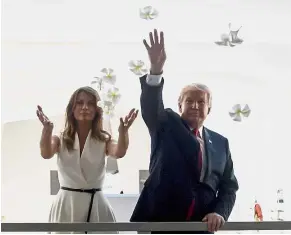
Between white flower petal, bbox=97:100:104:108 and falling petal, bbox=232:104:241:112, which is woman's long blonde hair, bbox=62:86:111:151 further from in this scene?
falling petal, bbox=232:104:241:112

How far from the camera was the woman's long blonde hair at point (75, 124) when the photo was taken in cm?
143

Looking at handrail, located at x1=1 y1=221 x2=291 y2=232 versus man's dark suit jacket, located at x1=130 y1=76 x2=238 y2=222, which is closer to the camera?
handrail, located at x1=1 y1=221 x2=291 y2=232

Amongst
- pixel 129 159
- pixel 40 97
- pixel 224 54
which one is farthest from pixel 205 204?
pixel 40 97

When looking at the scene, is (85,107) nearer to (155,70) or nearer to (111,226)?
(155,70)

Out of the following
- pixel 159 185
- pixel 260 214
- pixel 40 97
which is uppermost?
pixel 40 97

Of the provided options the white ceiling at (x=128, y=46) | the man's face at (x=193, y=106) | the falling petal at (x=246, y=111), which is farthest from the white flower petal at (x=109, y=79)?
the falling petal at (x=246, y=111)

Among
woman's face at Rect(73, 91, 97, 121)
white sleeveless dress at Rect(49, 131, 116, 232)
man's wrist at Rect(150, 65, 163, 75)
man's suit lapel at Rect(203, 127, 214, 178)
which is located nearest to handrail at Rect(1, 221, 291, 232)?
white sleeveless dress at Rect(49, 131, 116, 232)

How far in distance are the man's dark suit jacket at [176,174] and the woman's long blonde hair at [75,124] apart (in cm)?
14

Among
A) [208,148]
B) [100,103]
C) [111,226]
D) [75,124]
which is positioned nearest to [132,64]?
[100,103]

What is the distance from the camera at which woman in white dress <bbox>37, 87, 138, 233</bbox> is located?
139 cm

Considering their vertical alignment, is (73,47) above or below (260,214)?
above

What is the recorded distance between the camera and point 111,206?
143cm

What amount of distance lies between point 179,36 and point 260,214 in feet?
2.19

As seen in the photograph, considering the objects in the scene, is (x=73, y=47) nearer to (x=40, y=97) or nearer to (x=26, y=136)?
(x=40, y=97)
